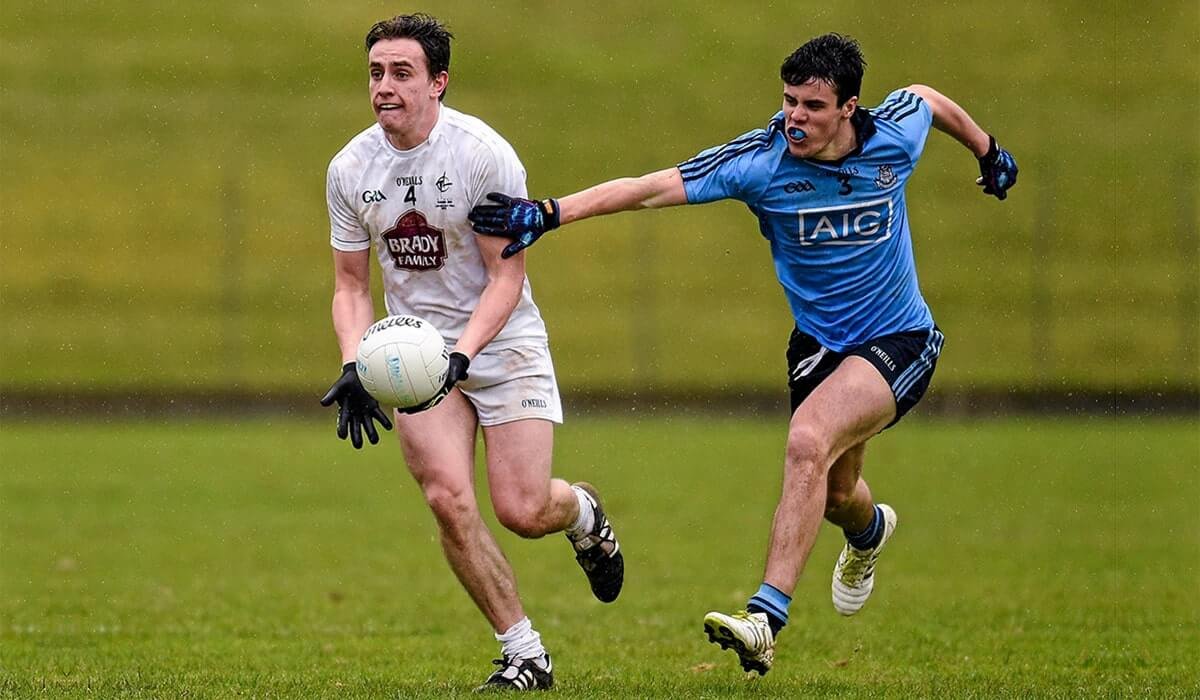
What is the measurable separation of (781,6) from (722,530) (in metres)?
27.6

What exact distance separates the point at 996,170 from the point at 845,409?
1.79 metres

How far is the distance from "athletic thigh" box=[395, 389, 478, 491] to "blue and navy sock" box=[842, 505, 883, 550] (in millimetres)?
2285

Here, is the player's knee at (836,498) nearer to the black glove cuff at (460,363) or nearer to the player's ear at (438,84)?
the black glove cuff at (460,363)

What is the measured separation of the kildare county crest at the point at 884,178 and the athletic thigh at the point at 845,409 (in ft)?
2.60

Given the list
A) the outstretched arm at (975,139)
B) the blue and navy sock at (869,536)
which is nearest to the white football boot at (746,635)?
the blue and navy sock at (869,536)

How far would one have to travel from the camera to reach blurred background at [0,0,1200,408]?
29.9m

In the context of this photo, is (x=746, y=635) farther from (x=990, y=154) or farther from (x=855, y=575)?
(x=990, y=154)

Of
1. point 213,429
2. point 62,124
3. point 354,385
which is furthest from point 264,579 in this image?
point 62,124

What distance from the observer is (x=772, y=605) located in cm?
756

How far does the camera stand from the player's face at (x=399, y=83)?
786cm

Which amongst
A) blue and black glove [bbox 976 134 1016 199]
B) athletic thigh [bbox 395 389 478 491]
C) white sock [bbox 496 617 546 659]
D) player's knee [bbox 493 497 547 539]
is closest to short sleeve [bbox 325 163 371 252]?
athletic thigh [bbox 395 389 478 491]

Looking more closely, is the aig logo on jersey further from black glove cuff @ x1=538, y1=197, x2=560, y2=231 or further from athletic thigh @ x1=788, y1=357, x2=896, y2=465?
black glove cuff @ x1=538, y1=197, x2=560, y2=231

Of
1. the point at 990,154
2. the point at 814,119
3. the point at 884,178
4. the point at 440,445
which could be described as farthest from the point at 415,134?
the point at 990,154

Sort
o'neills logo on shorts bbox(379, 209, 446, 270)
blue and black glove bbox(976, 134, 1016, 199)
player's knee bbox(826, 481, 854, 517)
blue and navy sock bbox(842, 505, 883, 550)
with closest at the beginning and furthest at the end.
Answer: o'neills logo on shorts bbox(379, 209, 446, 270)
player's knee bbox(826, 481, 854, 517)
blue and black glove bbox(976, 134, 1016, 199)
blue and navy sock bbox(842, 505, 883, 550)
